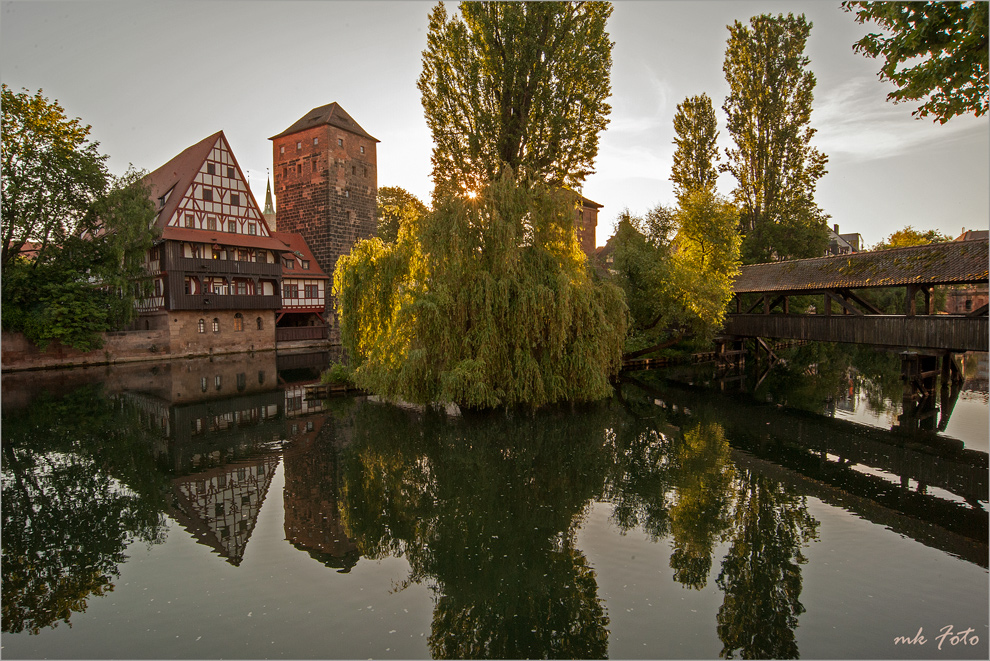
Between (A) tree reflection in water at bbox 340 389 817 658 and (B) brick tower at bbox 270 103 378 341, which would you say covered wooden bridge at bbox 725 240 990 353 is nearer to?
(A) tree reflection in water at bbox 340 389 817 658

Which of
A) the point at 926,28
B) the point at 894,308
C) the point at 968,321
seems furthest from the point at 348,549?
the point at 894,308

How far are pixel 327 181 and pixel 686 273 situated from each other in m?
24.0

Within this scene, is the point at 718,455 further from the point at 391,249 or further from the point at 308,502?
the point at 391,249

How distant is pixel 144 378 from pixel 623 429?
18.5 metres

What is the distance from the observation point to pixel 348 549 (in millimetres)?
6547

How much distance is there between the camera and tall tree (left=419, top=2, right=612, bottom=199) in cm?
1641

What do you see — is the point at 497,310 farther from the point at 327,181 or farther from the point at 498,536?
the point at 327,181

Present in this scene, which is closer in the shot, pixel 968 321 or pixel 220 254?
pixel 968 321

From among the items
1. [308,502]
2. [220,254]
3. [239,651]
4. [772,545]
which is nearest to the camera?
[239,651]

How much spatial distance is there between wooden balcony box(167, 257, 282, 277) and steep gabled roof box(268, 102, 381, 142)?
1028 centimetres

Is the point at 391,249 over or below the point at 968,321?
over

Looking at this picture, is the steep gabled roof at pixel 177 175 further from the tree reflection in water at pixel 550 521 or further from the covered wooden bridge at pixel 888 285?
the covered wooden bridge at pixel 888 285

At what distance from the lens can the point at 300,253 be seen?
3447 centimetres
